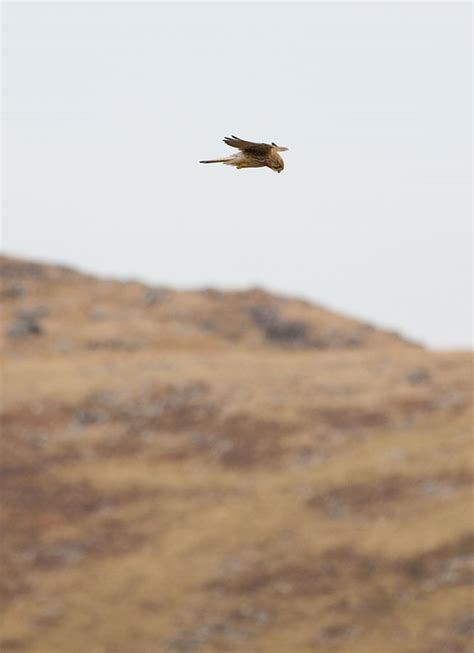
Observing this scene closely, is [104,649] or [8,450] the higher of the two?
[8,450]

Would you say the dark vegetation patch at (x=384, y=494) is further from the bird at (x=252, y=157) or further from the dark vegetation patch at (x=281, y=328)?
the bird at (x=252, y=157)

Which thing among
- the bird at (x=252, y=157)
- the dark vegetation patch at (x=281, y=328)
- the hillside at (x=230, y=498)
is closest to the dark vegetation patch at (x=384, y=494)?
the hillside at (x=230, y=498)

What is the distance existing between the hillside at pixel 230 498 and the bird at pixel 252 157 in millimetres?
62048

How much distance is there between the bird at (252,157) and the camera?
18.3 ft

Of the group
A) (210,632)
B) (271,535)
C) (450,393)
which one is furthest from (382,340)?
(210,632)

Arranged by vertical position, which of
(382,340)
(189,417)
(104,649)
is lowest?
(104,649)

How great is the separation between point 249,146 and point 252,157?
0.05 metres

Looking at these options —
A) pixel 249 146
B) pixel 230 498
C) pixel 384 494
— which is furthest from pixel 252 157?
pixel 230 498

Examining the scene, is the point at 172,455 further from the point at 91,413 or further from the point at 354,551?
the point at 354,551

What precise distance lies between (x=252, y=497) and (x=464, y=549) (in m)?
14.8

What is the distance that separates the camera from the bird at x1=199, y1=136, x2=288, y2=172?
5.57 meters

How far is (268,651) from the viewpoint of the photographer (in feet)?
218

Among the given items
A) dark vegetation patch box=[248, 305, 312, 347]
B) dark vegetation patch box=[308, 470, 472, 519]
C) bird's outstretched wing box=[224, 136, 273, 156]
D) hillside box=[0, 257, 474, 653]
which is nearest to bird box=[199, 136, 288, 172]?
bird's outstretched wing box=[224, 136, 273, 156]

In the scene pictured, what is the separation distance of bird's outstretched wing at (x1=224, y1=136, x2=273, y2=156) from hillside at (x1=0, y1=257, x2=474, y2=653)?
6206 cm
